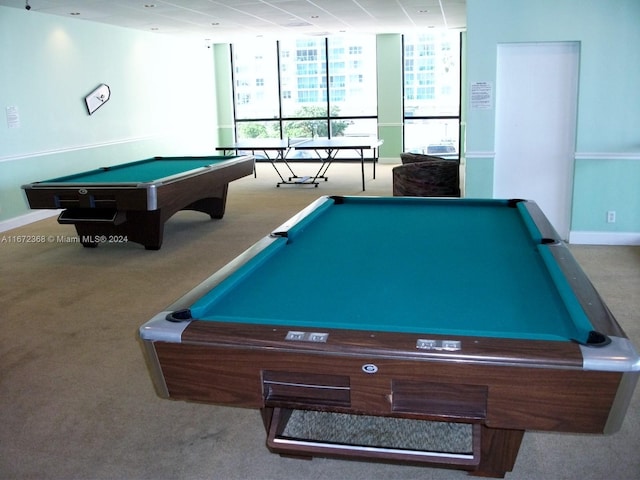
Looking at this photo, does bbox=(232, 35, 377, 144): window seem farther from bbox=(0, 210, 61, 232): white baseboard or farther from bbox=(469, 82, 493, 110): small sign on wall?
bbox=(469, 82, 493, 110): small sign on wall

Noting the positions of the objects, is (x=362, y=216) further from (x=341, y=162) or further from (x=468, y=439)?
(x=341, y=162)

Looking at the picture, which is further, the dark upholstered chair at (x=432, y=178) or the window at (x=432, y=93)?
the window at (x=432, y=93)

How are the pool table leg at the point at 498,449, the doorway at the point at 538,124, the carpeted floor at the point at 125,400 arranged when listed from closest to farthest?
the pool table leg at the point at 498,449 < the carpeted floor at the point at 125,400 < the doorway at the point at 538,124

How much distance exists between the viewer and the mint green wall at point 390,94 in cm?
1070

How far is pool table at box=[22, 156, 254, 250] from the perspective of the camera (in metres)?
4.79

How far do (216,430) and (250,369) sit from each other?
3.25 feet

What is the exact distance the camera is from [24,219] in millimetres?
6715

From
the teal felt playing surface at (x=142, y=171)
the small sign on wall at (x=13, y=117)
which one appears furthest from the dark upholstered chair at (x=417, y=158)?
the small sign on wall at (x=13, y=117)

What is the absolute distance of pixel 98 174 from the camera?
578cm

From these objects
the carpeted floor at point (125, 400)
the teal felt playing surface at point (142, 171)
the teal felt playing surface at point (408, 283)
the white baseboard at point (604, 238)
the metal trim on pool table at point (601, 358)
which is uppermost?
the teal felt playing surface at point (142, 171)

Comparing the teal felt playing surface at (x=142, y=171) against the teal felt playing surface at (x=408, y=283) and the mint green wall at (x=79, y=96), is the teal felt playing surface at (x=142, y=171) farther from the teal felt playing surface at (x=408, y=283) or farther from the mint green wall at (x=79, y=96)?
the teal felt playing surface at (x=408, y=283)

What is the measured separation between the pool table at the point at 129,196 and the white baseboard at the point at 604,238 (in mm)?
3367

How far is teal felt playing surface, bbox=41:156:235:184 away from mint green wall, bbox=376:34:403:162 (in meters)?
5.07

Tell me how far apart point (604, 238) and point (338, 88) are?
290 inches
